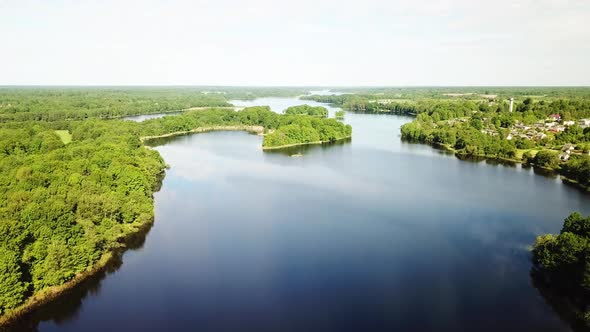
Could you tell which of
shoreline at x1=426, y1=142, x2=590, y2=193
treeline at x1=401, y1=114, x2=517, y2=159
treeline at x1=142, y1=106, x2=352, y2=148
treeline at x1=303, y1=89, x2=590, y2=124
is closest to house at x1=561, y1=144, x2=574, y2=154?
shoreline at x1=426, y1=142, x2=590, y2=193

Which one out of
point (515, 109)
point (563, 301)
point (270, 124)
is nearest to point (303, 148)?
point (270, 124)

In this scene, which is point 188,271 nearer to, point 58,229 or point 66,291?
point 66,291

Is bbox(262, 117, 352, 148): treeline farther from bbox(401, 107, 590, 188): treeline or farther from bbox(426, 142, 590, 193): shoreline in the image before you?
bbox(426, 142, 590, 193): shoreline

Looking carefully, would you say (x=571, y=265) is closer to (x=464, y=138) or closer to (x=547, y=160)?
(x=547, y=160)

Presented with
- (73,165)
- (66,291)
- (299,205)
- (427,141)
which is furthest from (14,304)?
(427,141)

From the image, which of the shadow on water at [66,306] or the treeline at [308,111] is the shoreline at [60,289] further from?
the treeline at [308,111]

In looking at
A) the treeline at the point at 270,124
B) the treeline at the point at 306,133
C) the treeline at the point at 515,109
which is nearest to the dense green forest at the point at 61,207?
the treeline at the point at 306,133
